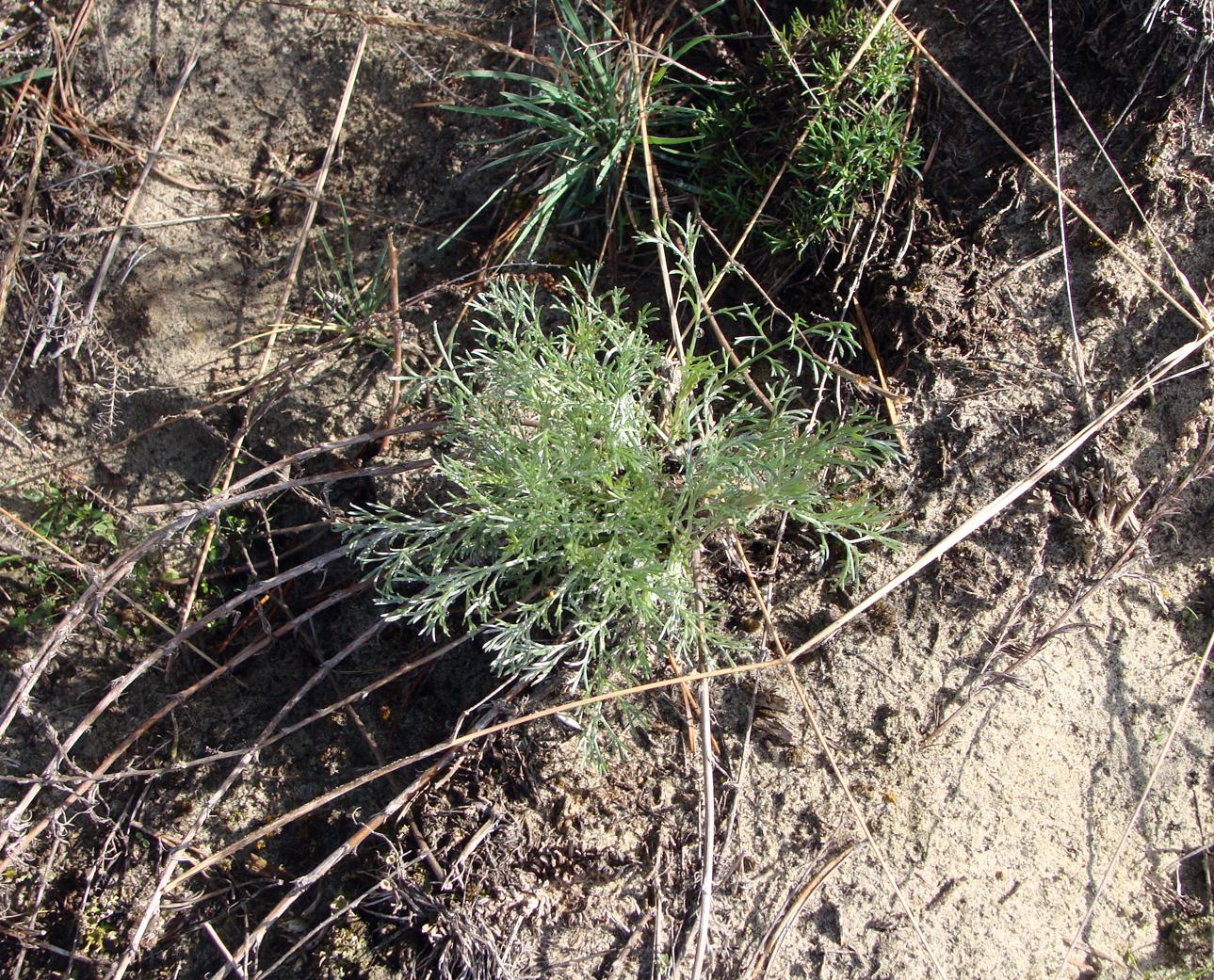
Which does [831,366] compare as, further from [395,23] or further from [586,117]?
[395,23]

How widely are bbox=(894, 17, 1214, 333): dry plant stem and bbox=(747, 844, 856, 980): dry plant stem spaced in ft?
5.30

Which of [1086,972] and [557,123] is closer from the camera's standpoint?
[1086,972]

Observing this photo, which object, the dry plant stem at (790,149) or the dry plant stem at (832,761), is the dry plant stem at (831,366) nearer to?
the dry plant stem at (790,149)

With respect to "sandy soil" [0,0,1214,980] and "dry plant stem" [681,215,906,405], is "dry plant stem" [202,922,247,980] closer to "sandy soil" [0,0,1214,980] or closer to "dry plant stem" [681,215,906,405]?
"sandy soil" [0,0,1214,980]

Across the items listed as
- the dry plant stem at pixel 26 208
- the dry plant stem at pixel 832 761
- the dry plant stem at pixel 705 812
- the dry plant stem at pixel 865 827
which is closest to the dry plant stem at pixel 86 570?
the dry plant stem at pixel 26 208

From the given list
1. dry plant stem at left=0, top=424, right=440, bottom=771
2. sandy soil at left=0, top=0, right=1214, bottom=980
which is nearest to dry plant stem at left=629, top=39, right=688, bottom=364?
sandy soil at left=0, top=0, right=1214, bottom=980

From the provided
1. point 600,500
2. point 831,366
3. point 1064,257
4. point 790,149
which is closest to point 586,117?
point 790,149

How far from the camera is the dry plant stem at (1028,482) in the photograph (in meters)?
2.15

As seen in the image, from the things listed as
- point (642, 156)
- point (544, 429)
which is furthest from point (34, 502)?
point (642, 156)

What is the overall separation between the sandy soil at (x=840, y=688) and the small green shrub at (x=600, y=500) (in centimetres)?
24

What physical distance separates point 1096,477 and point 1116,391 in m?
0.23

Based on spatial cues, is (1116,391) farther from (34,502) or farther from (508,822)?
(34,502)

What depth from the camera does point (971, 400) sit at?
7.50 feet

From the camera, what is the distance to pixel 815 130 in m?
2.27
